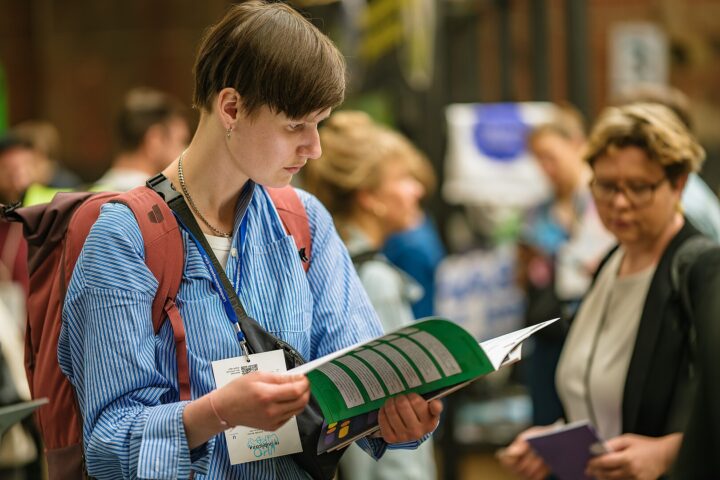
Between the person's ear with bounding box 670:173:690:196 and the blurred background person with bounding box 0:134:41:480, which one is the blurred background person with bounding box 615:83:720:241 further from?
the blurred background person with bounding box 0:134:41:480

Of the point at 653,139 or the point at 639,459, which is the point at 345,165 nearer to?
the point at 653,139

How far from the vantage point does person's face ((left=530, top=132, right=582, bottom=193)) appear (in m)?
Result: 6.61

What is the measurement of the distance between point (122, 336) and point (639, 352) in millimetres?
1547

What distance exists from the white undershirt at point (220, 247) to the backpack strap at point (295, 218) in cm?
16

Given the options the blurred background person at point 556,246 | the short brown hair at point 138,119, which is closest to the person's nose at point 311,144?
the blurred background person at point 556,246

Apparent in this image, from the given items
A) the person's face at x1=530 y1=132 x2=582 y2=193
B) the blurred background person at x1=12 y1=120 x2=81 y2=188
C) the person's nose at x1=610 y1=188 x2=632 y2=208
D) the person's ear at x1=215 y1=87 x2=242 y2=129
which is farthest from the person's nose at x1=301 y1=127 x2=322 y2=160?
the blurred background person at x1=12 y1=120 x2=81 y2=188

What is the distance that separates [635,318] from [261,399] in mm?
1564

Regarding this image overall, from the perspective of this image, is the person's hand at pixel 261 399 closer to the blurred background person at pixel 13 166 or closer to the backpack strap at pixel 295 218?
the backpack strap at pixel 295 218

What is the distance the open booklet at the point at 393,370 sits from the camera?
2.06 metres

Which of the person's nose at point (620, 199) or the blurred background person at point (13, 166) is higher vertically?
the blurred background person at point (13, 166)

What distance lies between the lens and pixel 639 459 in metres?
2.87

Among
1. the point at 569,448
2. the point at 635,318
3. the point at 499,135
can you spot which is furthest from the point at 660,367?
the point at 499,135

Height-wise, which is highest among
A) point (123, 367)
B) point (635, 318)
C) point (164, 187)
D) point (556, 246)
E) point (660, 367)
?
point (164, 187)

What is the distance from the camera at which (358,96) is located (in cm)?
1302
